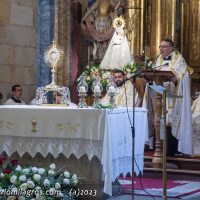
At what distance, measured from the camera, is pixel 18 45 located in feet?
38.4

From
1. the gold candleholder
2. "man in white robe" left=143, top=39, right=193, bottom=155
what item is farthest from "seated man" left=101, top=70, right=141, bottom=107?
the gold candleholder

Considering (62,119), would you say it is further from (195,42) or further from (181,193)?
(195,42)

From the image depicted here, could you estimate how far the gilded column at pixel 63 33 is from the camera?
1249 cm

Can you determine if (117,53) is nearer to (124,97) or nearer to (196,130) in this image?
(124,97)

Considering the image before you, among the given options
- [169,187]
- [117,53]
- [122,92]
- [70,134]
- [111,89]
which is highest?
[117,53]

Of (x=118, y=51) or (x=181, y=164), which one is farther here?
(x=118, y=51)

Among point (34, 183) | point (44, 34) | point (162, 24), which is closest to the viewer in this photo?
point (34, 183)

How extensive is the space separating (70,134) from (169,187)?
6.47 ft

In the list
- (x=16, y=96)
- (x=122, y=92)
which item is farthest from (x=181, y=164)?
(x=16, y=96)

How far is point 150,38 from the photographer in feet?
41.6

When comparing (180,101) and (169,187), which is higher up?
(180,101)

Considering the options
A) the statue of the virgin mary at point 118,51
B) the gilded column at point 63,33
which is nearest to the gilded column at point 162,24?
the statue of the virgin mary at point 118,51

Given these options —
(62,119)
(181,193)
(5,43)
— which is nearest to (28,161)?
(62,119)

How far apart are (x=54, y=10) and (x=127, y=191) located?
570cm
